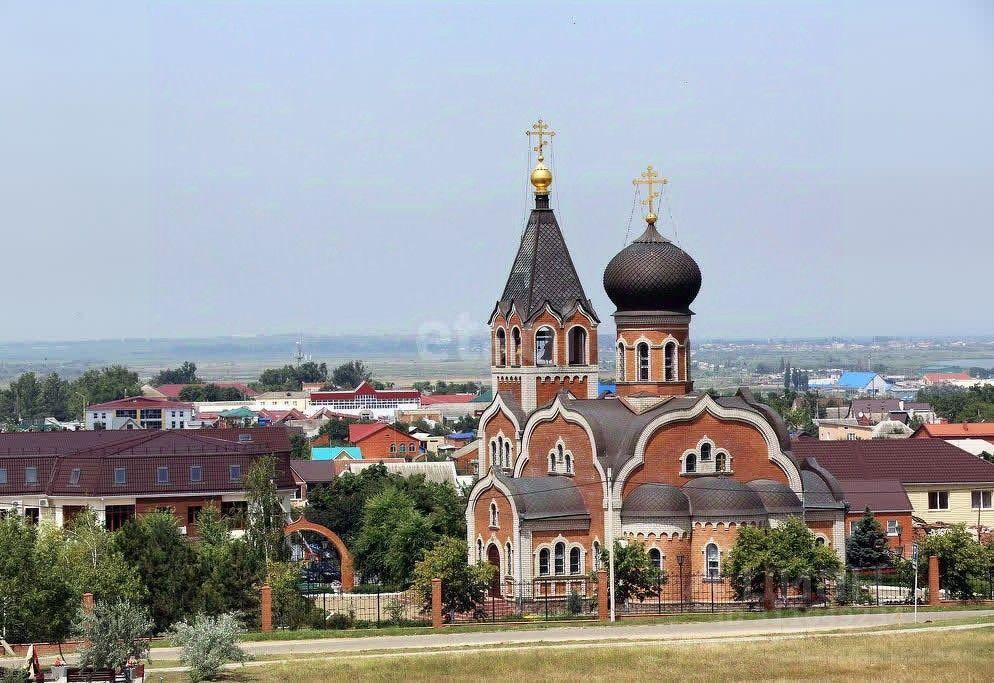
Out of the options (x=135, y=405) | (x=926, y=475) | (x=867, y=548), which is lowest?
(x=867, y=548)

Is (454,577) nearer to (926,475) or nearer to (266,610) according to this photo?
(266,610)

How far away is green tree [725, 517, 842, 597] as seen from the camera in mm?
46625

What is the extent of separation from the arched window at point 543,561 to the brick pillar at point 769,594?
19.7ft

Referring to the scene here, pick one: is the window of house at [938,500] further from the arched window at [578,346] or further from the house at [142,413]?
the house at [142,413]

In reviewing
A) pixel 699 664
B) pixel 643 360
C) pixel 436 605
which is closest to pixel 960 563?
pixel 643 360

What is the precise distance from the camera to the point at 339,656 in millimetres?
37531

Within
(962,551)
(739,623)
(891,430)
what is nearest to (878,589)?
(962,551)

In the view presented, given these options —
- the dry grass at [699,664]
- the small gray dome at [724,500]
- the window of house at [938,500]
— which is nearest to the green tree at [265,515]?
Answer: the small gray dome at [724,500]

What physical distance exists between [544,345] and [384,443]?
6602cm

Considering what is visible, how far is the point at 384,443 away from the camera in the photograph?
398ft

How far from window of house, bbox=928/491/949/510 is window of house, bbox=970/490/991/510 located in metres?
0.95

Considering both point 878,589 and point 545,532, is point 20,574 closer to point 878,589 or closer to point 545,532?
point 545,532

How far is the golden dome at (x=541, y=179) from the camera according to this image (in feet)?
188

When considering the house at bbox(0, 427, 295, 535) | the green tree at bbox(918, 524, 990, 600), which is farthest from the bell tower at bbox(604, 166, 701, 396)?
the house at bbox(0, 427, 295, 535)
